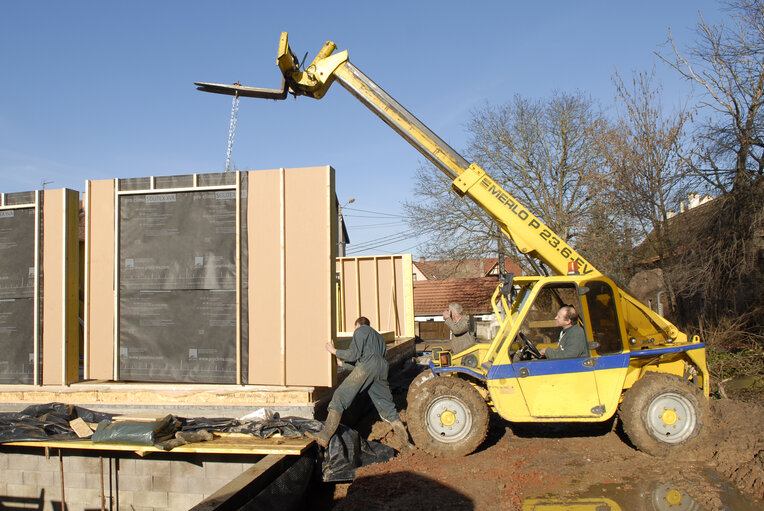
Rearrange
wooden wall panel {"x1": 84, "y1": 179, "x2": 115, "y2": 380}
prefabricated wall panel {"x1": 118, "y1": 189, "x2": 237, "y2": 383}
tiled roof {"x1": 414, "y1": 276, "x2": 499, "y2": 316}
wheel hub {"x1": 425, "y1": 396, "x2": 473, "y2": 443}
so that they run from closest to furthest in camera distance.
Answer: wheel hub {"x1": 425, "y1": 396, "x2": 473, "y2": 443} → prefabricated wall panel {"x1": 118, "y1": 189, "x2": 237, "y2": 383} → wooden wall panel {"x1": 84, "y1": 179, "x2": 115, "y2": 380} → tiled roof {"x1": 414, "y1": 276, "x2": 499, "y2": 316}

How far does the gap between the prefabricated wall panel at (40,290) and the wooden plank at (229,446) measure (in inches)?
68.1

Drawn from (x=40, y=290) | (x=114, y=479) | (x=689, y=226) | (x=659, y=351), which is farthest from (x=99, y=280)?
(x=689, y=226)

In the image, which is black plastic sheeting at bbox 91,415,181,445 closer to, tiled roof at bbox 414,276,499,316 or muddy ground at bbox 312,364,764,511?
muddy ground at bbox 312,364,764,511

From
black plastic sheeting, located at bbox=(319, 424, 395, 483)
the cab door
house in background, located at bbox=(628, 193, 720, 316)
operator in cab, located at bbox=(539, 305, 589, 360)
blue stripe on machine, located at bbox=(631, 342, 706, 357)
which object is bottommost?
black plastic sheeting, located at bbox=(319, 424, 395, 483)

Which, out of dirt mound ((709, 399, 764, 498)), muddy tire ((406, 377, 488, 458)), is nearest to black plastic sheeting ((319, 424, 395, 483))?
muddy tire ((406, 377, 488, 458))

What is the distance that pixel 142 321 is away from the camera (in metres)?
7.41

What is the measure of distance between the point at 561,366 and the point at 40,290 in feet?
24.2

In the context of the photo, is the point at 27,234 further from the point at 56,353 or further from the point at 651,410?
the point at 651,410

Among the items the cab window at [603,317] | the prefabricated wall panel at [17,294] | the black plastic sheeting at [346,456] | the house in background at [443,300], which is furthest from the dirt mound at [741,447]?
the house in background at [443,300]

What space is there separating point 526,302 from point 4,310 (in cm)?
762

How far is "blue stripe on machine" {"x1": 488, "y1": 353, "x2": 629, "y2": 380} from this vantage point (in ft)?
19.5

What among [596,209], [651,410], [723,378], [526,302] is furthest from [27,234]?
[596,209]

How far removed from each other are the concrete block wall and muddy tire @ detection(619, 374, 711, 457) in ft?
14.0

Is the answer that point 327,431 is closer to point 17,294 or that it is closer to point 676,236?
point 17,294
